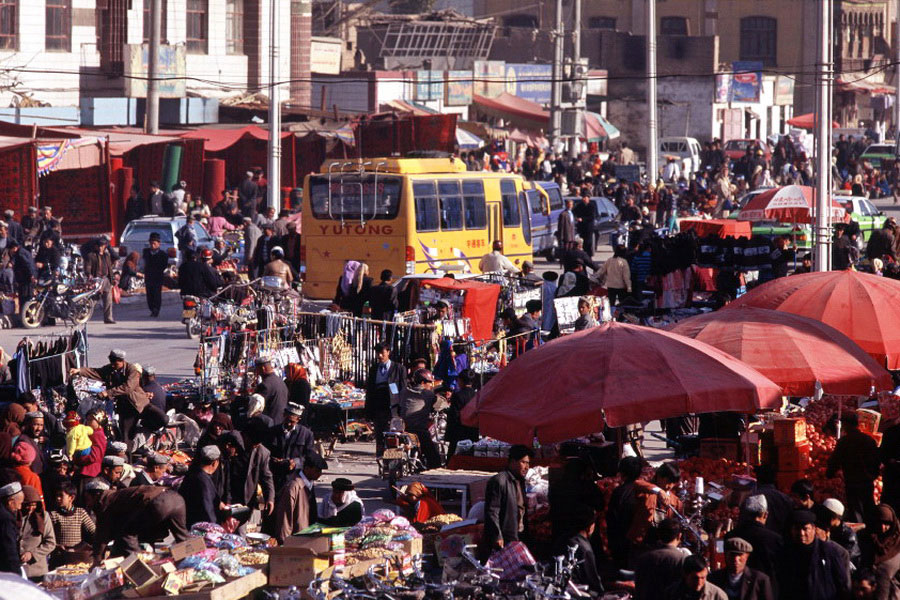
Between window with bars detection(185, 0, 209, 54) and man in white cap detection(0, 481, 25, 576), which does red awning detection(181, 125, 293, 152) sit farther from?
man in white cap detection(0, 481, 25, 576)

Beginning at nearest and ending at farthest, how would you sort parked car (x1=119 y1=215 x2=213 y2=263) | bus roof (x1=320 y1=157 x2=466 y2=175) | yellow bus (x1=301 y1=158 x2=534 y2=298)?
yellow bus (x1=301 y1=158 x2=534 y2=298), bus roof (x1=320 y1=157 x2=466 y2=175), parked car (x1=119 y1=215 x2=213 y2=263)

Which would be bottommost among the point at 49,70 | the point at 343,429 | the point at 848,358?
the point at 343,429

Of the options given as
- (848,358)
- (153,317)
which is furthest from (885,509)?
(153,317)

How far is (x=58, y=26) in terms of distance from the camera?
44156 mm

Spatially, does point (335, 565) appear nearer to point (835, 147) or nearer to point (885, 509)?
point (885, 509)

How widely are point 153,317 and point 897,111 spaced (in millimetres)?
44341

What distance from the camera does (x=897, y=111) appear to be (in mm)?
64625

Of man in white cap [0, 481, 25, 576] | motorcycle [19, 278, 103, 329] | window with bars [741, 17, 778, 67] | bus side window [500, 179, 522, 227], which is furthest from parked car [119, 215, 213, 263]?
window with bars [741, 17, 778, 67]

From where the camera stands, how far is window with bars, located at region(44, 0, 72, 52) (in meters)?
43.8

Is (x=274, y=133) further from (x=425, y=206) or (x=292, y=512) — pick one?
(x=292, y=512)

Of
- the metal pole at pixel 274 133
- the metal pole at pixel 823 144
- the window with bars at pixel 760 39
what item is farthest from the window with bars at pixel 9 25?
the window with bars at pixel 760 39

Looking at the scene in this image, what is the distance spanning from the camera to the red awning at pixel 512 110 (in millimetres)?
63250

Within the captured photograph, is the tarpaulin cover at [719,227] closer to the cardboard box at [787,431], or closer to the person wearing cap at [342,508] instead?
the cardboard box at [787,431]

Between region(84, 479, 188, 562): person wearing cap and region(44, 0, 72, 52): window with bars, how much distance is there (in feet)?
111
